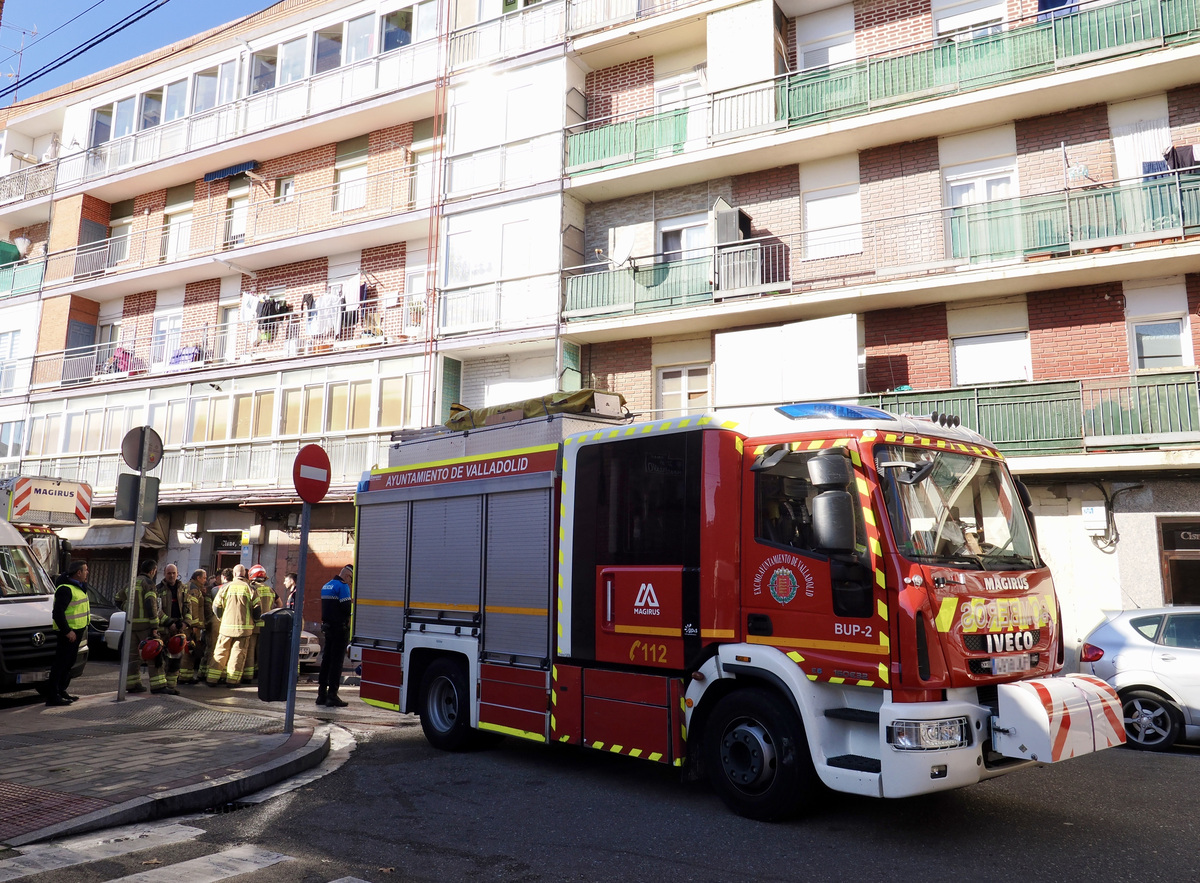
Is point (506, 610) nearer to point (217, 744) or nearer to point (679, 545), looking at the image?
point (679, 545)

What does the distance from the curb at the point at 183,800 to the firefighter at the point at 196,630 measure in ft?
22.7

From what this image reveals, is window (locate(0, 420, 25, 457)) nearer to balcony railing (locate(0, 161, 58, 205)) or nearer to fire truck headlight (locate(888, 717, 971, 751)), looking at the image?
balcony railing (locate(0, 161, 58, 205))

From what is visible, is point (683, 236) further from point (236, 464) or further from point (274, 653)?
point (274, 653)

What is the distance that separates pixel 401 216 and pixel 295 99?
17.8 feet

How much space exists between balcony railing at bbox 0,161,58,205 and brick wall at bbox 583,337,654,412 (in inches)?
809

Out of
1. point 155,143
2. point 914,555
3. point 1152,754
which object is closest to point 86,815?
point 914,555

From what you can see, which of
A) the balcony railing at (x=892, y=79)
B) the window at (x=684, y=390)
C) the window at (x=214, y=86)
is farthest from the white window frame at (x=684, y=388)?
the window at (x=214, y=86)

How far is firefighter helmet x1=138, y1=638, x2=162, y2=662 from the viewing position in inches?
459

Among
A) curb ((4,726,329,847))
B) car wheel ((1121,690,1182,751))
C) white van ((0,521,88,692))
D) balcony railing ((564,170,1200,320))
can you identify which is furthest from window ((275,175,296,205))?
car wheel ((1121,690,1182,751))

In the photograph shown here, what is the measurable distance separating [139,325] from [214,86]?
290 inches

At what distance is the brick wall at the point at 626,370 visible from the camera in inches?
756

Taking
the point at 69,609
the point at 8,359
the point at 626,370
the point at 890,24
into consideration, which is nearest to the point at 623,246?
the point at 626,370

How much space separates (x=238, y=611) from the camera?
13508mm

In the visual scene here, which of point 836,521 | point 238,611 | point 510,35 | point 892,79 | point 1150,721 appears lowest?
point 1150,721
